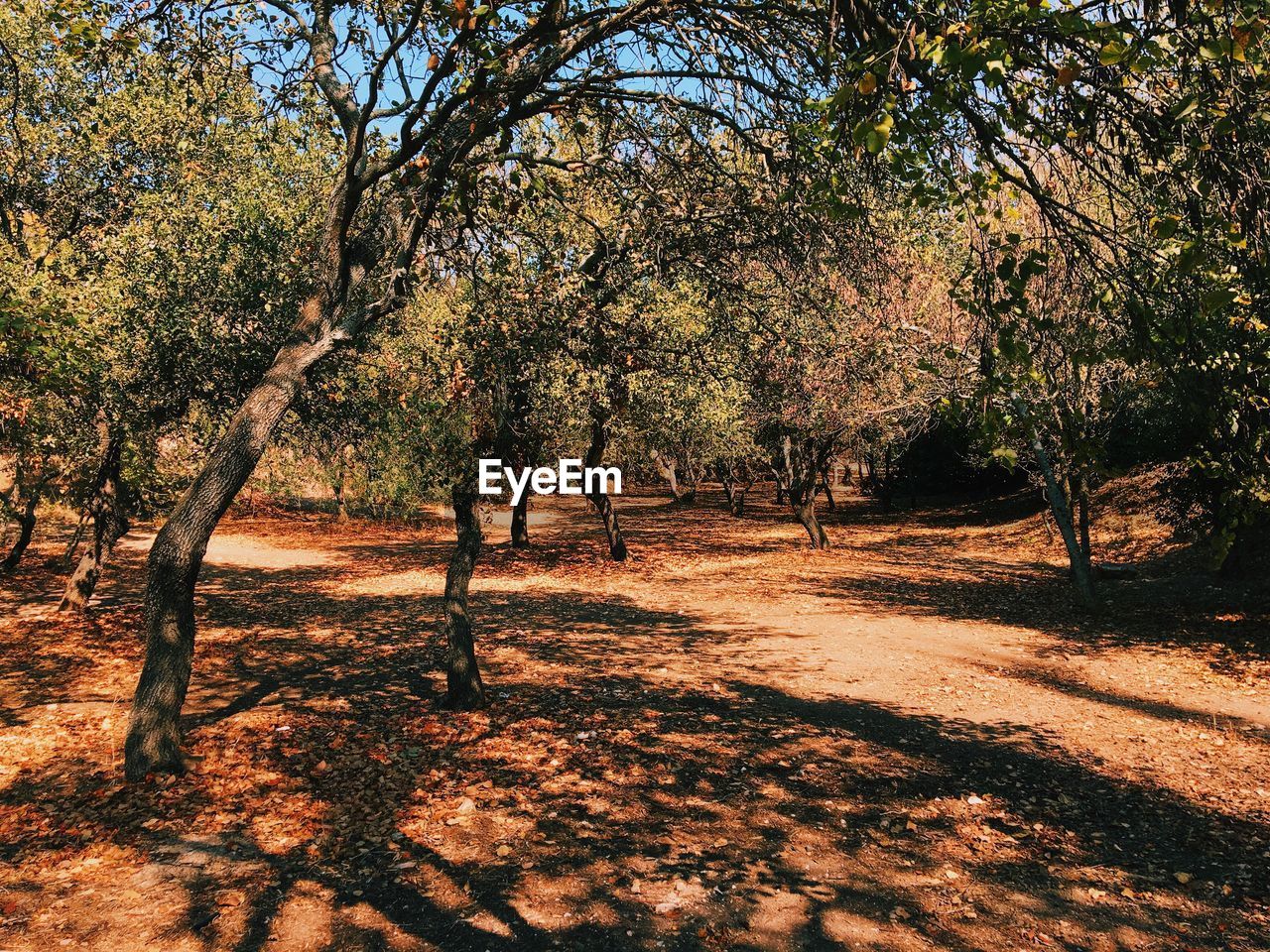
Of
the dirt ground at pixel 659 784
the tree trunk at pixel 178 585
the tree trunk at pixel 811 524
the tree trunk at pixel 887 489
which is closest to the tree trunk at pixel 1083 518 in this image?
the dirt ground at pixel 659 784

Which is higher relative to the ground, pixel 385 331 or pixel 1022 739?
pixel 385 331

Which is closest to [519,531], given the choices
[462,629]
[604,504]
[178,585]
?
[604,504]

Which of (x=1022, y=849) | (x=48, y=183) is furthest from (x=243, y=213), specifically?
(x=1022, y=849)

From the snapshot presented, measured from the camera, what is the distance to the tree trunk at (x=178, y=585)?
7098mm

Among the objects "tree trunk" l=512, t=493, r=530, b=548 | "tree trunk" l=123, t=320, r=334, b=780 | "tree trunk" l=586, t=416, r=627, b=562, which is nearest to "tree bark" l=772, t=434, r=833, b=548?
"tree trunk" l=586, t=416, r=627, b=562

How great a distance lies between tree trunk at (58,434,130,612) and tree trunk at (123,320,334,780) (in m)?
7.53

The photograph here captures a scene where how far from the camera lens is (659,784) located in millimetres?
7582

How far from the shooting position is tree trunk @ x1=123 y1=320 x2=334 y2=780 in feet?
23.3

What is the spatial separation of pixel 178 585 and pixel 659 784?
4814 mm

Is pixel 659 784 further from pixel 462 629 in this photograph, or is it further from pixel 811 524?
pixel 811 524

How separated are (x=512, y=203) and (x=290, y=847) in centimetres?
581

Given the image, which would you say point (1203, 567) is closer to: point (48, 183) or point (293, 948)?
point (293, 948)

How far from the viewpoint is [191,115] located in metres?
14.5

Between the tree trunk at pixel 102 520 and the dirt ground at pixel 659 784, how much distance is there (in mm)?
760
